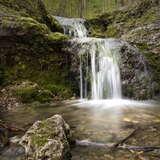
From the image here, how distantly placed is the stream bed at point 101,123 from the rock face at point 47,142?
0.39 meters

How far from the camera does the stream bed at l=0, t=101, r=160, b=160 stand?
5.44 m

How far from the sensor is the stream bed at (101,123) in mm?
5441

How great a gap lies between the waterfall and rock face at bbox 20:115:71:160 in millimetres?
7076

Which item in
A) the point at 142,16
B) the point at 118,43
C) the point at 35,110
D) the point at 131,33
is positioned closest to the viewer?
the point at 35,110

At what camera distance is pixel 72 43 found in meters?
13.2

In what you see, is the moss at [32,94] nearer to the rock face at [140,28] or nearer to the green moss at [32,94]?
the green moss at [32,94]

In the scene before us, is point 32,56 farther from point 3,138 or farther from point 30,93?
point 3,138

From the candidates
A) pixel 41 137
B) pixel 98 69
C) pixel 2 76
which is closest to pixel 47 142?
pixel 41 137

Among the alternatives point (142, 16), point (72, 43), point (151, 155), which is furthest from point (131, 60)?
point (151, 155)

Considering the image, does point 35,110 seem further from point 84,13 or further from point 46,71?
point 84,13

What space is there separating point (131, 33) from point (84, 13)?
27.8m

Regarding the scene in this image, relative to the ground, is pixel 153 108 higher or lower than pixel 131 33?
lower

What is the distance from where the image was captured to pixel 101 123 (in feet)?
25.3

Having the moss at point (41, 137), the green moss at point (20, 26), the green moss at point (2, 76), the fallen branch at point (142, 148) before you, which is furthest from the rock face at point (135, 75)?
the moss at point (41, 137)
